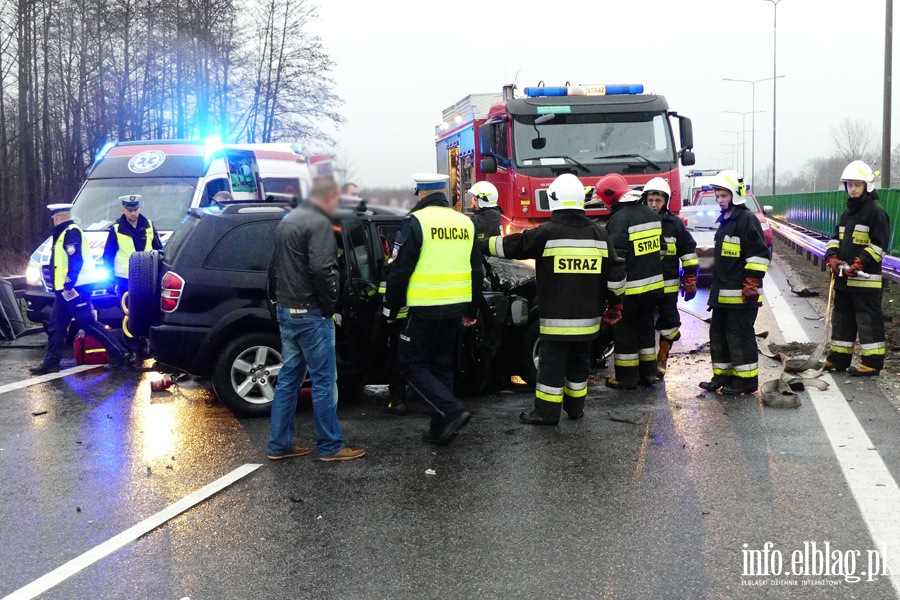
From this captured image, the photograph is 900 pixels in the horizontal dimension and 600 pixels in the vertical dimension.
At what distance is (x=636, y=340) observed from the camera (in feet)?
24.9

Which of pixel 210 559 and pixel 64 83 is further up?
pixel 64 83

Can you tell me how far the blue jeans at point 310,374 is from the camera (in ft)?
17.6

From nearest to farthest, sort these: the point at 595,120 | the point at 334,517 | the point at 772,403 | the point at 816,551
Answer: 1. the point at 816,551
2. the point at 334,517
3. the point at 772,403
4. the point at 595,120

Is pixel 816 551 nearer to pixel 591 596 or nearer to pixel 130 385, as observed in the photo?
pixel 591 596

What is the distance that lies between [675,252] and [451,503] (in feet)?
13.4

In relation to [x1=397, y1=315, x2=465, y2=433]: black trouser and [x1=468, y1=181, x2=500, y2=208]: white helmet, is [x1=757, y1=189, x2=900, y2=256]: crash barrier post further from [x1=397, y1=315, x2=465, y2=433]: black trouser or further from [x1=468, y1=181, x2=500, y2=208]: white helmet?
[x1=397, y1=315, x2=465, y2=433]: black trouser

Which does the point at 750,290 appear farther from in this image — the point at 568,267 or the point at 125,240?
the point at 125,240

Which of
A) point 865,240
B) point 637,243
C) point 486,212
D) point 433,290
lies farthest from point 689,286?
point 433,290

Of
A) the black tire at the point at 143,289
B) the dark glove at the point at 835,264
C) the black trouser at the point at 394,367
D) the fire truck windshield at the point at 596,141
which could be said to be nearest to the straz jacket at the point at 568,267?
the black trouser at the point at 394,367

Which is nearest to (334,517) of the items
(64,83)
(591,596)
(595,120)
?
(591,596)

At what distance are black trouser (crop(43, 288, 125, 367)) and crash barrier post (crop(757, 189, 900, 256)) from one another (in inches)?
382

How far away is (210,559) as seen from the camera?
411 centimetres

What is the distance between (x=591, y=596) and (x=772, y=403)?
3721 millimetres
